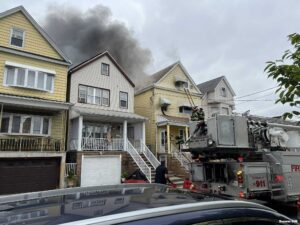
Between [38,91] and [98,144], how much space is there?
17.7 feet

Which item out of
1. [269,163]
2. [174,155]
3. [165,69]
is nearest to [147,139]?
[174,155]

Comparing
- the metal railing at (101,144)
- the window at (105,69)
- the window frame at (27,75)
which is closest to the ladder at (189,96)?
the window at (105,69)

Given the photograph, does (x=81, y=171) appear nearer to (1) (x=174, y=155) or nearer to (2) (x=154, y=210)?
(1) (x=174, y=155)

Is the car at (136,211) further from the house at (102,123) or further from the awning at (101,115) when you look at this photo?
the awning at (101,115)

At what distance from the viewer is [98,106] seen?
22.7 m

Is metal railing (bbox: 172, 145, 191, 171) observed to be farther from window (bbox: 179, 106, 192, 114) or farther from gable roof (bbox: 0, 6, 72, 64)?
gable roof (bbox: 0, 6, 72, 64)

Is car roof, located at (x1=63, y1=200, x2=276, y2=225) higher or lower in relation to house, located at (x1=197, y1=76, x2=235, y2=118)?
lower

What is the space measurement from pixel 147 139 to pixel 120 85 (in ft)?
18.8

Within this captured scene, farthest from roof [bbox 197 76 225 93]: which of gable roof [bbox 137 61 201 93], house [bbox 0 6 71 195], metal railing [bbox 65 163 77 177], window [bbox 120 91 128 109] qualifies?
metal railing [bbox 65 163 77 177]

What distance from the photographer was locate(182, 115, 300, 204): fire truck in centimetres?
865

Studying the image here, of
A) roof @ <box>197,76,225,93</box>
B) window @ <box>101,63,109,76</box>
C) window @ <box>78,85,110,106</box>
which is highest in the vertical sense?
roof @ <box>197,76,225,93</box>

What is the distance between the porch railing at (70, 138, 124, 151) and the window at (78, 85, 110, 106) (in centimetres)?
313

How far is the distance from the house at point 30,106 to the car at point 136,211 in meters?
15.5

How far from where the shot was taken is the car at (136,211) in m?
1.59
